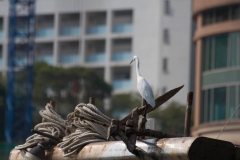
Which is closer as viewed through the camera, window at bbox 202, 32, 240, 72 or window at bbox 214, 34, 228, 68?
window at bbox 202, 32, 240, 72

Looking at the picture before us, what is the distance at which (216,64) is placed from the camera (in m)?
36.7

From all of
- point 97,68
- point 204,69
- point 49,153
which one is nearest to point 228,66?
point 204,69

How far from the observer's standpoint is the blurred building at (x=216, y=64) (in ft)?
117

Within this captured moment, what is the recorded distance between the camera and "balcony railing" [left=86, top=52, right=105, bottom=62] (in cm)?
7788

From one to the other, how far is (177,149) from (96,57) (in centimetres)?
7031

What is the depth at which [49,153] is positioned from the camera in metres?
10.1

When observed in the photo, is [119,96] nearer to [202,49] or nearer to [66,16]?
[66,16]

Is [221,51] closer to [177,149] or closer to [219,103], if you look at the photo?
[219,103]

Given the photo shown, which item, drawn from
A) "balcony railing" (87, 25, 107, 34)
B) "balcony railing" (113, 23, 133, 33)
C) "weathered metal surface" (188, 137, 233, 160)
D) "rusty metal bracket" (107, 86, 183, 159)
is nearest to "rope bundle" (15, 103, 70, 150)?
"rusty metal bracket" (107, 86, 183, 159)

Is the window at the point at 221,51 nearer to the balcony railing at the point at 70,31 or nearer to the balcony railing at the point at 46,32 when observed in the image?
the balcony railing at the point at 70,31

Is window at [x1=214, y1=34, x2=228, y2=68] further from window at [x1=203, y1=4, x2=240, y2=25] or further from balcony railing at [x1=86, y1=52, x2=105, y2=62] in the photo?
balcony railing at [x1=86, y1=52, x2=105, y2=62]

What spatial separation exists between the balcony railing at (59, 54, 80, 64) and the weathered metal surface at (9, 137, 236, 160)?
224 ft

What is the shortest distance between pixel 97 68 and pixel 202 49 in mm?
41319

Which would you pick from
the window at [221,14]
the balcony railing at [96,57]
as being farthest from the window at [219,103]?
the balcony railing at [96,57]
